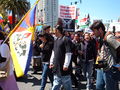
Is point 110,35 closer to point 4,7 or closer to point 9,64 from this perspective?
point 9,64

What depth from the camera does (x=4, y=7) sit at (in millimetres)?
26656

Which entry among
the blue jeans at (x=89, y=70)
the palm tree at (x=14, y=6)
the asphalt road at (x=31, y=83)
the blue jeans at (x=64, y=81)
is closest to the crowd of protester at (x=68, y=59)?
the blue jeans at (x=64, y=81)

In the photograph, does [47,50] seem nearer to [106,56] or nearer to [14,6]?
[106,56]

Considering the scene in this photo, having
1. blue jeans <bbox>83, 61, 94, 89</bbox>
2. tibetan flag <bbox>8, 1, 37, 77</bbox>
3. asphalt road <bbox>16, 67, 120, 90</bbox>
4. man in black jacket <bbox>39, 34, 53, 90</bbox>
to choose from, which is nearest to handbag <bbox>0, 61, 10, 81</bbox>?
tibetan flag <bbox>8, 1, 37, 77</bbox>

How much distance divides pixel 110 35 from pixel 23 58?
1.41 metres

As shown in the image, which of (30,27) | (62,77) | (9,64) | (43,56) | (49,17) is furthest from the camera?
(49,17)

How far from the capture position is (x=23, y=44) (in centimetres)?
400

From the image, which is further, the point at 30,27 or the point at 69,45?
the point at 69,45

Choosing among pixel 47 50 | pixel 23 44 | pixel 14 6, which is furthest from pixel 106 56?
pixel 14 6

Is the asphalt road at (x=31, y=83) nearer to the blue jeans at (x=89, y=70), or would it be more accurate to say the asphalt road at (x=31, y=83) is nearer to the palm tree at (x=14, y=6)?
the blue jeans at (x=89, y=70)

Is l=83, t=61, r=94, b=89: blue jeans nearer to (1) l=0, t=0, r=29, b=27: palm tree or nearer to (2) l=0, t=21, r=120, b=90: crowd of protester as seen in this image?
(2) l=0, t=21, r=120, b=90: crowd of protester

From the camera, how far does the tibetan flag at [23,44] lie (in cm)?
391

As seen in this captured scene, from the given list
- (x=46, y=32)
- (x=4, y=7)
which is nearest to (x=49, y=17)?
(x=4, y=7)

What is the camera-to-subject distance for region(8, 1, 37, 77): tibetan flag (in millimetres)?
3908
